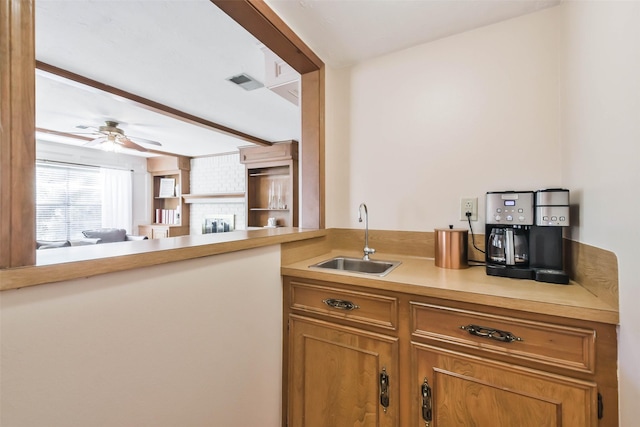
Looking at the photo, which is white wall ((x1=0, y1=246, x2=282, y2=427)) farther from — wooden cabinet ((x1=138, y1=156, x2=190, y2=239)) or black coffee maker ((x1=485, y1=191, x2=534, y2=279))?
wooden cabinet ((x1=138, y1=156, x2=190, y2=239))

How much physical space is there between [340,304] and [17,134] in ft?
3.76

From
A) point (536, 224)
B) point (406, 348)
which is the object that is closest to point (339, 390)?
point (406, 348)

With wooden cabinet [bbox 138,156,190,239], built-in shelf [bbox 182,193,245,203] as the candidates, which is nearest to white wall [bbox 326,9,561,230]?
built-in shelf [bbox 182,193,245,203]

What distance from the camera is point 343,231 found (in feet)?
6.04

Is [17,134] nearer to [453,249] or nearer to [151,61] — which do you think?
[453,249]

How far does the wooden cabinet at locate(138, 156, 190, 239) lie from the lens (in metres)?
5.50

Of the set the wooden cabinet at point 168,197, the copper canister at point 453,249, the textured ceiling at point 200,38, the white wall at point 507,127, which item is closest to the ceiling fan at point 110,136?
the textured ceiling at point 200,38

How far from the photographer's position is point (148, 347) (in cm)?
80

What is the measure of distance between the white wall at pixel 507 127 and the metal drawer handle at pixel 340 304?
0.67m

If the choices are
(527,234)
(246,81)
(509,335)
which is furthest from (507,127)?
(246,81)

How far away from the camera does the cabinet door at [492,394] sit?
826 millimetres

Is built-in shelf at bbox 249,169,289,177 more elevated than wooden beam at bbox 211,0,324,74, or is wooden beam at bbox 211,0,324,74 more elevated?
wooden beam at bbox 211,0,324,74

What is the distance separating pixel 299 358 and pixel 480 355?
795mm

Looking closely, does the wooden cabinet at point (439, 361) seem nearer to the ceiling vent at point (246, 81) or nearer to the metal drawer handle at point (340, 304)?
the metal drawer handle at point (340, 304)
